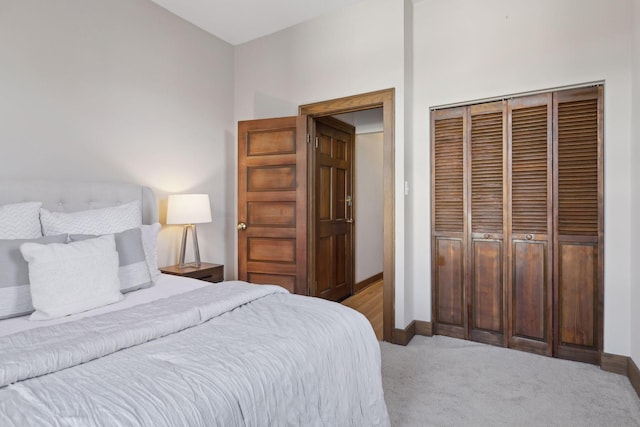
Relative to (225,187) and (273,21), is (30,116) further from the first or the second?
(273,21)

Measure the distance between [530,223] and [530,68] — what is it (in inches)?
45.7

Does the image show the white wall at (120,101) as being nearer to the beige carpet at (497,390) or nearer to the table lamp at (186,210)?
the table lamp at (186,210)

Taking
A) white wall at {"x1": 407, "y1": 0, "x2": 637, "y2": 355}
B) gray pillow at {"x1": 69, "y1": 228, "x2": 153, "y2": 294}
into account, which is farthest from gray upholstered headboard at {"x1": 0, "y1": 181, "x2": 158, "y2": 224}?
white wall at {"x1": 407, "y1": 0, "x2": 637, "y2": 355}

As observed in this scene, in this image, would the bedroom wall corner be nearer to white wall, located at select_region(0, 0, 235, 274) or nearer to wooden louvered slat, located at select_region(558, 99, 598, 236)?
wooden louvered slat, located at select_region(558, 99, 598, 236)

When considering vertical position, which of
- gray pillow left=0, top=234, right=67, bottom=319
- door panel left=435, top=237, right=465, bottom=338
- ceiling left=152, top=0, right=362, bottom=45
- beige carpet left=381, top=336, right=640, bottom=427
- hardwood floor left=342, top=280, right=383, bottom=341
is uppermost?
ceiling left=152, top=0, right=362, bottom=45

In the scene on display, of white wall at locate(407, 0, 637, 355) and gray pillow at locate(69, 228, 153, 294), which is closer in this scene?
gray pillow at locate(69, 228, 153, 294)

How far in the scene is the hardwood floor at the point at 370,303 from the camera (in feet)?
11.5

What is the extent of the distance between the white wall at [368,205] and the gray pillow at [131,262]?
296 cm

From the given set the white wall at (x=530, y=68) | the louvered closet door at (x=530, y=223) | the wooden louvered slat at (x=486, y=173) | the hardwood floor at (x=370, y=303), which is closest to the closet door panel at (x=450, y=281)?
the white wall at (x=530, y=68)

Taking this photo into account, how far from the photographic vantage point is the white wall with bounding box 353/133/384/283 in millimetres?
4766

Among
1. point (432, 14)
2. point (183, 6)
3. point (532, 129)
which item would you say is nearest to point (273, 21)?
point (183, 6)

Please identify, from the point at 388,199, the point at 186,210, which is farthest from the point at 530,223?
the point at 186,210

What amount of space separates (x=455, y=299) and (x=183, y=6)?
3446 mm

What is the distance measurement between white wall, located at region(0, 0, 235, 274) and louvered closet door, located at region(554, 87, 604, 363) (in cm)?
298
